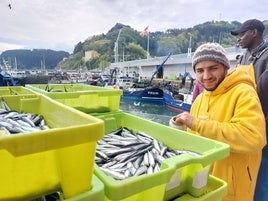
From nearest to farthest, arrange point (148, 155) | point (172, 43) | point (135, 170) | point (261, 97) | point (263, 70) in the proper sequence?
1. point (135, 170)
2. point (148, 155)
3. point (261, 97)
4. point (263, 70)
5. point (172, 43)

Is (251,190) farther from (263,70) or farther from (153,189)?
(263,70)

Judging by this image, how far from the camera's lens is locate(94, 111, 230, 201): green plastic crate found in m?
1.01

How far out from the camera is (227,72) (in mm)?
2174

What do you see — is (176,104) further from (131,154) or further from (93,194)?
(93,194)

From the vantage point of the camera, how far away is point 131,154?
5.29 ft

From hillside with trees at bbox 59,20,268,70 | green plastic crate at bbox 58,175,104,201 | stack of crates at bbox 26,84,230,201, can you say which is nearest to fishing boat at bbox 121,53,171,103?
stack of crates at bbox 26,84,230,201

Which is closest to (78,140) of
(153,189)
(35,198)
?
(35,198)

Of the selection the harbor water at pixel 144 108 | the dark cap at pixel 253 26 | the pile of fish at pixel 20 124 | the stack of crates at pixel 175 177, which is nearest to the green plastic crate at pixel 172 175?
the stack of crates at pixel 175 177

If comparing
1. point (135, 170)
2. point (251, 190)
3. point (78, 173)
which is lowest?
point (251, 190)

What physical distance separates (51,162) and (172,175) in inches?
23.9

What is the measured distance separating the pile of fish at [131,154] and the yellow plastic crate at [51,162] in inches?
13.7

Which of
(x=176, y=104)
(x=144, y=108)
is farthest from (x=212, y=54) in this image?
(x=144, y=108)

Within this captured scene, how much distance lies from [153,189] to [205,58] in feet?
4.35

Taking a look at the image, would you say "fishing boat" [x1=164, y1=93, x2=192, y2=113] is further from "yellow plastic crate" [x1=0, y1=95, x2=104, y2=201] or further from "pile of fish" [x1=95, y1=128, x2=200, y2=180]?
"yellow plastic crate" [x1=0, y1=95, x2=104, y2=201]
